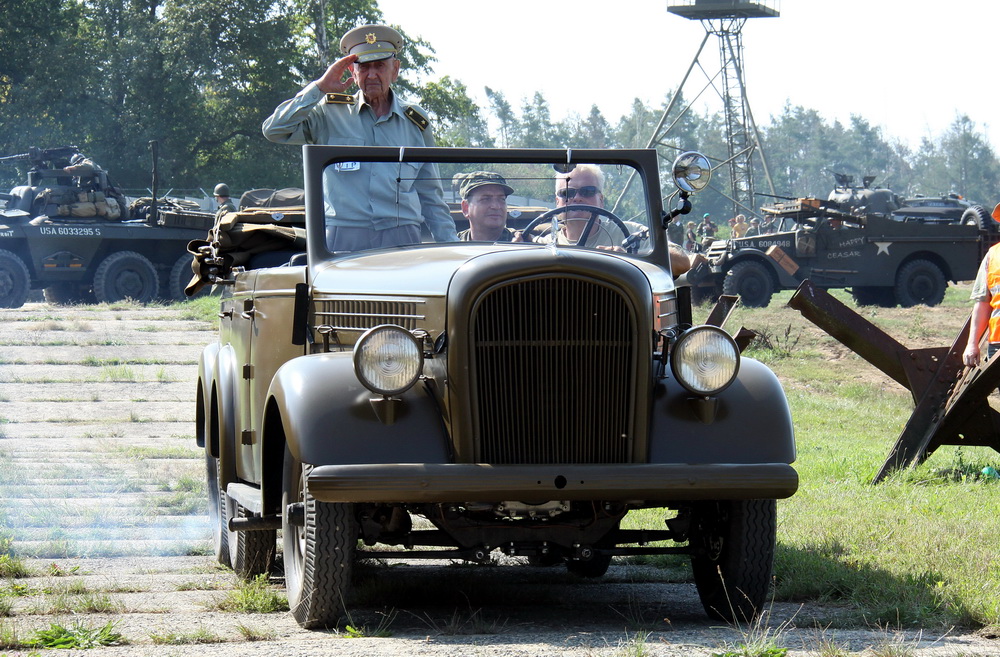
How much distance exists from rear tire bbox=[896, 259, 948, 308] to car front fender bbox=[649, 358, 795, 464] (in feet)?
71.2

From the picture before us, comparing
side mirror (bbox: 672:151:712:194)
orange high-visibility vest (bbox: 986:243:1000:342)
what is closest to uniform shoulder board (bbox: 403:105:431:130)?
side mirror (bbox: 672:151:712:194)

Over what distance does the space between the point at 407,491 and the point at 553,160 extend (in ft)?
6.61

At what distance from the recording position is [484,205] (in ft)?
17.2

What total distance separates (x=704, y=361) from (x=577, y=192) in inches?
52.6

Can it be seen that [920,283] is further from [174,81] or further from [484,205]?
[174,81]

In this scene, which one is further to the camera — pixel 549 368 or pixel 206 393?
pixel 206 393

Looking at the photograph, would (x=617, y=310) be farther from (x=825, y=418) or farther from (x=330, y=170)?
(x=825, y=418)

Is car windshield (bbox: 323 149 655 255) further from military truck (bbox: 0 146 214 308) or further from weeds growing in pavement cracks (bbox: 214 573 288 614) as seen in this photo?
military truck (bbox: 0 146 214 308)

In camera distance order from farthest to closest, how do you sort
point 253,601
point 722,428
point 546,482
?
point 253,601, point 722,428, point 546,482

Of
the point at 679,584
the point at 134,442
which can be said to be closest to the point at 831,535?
the point at 679,584

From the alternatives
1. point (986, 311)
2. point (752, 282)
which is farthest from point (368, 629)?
point (752, 282)

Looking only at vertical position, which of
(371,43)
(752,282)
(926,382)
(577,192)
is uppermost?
(371,43)

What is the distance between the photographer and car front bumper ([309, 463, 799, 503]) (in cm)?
395

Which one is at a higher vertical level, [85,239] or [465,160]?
[465,160]
